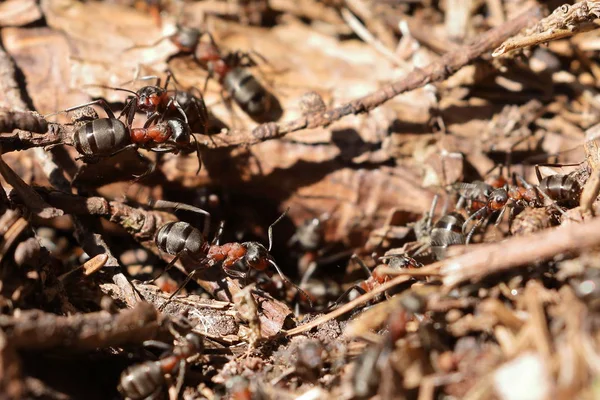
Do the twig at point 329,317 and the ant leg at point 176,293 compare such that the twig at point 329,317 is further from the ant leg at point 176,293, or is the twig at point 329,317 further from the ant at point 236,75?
the ant at point 236,75

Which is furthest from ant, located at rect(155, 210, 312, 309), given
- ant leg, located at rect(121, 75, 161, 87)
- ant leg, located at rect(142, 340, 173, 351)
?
ant leg, located at rect(121, 75, 161, 87)

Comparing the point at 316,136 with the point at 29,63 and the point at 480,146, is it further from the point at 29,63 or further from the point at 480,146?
the point at 29,63

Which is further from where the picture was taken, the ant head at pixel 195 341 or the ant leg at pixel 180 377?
the ant head at pixel 195 341

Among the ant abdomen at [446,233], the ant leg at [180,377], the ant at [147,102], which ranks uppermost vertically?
the ant at [147,102]

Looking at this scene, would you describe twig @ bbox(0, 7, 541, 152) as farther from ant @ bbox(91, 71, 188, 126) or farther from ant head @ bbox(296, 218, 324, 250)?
ant head @ bbox(296, 218, 324, 250)

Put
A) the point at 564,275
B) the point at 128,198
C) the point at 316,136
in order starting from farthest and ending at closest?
the point at 316,136, the point at 128,198, the point at 564,275

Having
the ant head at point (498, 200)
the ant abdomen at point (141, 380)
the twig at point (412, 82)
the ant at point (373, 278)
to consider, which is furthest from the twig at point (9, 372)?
the ant head at point (498, 200)

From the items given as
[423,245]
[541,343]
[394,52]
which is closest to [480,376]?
[541,343]
